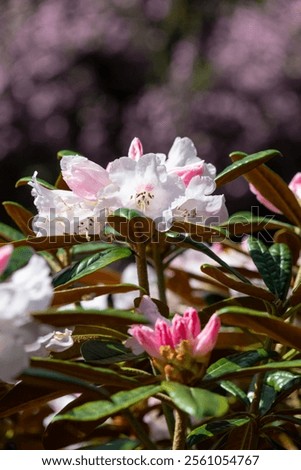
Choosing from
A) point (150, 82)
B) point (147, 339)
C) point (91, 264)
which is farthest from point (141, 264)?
point (150, 82)

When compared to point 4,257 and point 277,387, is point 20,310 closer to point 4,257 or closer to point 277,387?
point 4,257

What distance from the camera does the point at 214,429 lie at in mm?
745

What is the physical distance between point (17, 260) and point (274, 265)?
0.30 meters

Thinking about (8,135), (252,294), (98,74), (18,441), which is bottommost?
(8,135)

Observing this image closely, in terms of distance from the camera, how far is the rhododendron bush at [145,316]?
1.84 ft

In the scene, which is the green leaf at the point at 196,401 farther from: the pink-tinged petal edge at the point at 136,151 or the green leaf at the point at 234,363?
the pink-tinged petal edge at the point at 136,151

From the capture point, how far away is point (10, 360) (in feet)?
1.71

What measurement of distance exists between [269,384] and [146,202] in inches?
8.1

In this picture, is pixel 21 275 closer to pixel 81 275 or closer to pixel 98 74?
pixel 81 275

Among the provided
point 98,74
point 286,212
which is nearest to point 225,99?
point 98,74

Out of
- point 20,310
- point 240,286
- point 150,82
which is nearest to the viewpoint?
point 20,310

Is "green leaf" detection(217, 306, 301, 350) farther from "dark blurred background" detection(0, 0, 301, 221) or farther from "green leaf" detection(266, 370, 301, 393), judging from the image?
"dark blurred background" detection(0, 0, 301, 221)

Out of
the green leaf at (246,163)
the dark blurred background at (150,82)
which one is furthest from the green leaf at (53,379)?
the dark blurred background at (150,82)
